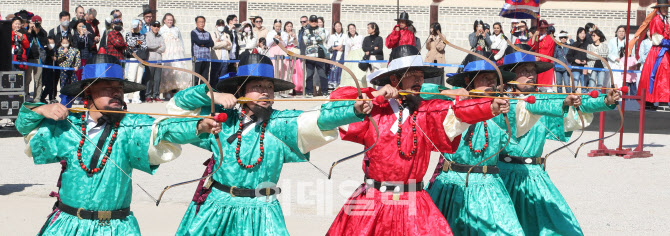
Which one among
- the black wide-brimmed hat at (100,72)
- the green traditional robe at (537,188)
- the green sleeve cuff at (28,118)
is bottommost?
the green traditional robe at (537,188)

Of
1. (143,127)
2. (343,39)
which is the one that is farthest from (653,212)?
(343,39)

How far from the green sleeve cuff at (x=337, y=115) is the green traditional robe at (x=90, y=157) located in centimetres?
70

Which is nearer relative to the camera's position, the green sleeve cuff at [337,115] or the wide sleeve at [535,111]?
the green sleeve cuff at [337,115]

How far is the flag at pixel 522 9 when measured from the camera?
948cm

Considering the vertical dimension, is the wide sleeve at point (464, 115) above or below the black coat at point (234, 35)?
below

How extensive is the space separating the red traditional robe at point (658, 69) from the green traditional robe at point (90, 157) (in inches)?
403

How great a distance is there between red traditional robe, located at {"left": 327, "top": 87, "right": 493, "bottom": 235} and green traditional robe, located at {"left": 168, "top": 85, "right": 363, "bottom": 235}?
320 mm

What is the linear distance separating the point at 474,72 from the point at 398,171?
4.53ft

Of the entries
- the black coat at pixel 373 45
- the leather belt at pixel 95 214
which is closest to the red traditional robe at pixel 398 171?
the leather belt at pixel 95 214

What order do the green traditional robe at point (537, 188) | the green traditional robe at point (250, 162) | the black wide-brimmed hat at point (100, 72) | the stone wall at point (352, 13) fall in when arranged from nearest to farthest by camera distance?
the black wide-brimmed hat at point (100, 72) < the green traditional robe at point (250, 162) < the green traditional robe at point (537, 188) < the stone wall at point (352, 13)

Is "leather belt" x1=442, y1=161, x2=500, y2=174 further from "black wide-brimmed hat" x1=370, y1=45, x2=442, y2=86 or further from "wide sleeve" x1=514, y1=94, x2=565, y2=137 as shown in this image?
"black wide-brimmed hat" x1=370, y1=45, x2=442, y2=86

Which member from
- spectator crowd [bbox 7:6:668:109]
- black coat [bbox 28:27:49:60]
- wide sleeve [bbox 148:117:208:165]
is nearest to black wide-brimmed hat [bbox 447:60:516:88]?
wide sleeve [bbox 148:117:208:165]

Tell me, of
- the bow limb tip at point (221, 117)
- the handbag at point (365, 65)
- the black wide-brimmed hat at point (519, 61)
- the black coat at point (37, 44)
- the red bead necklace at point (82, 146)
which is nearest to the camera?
the bow limb tip at point (221, 117)

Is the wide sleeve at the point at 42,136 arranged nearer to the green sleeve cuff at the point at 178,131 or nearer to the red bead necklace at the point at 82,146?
the red bead necklace at the point at 82,146
